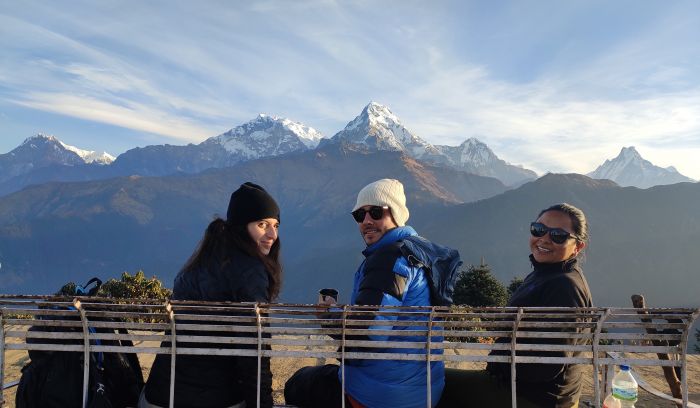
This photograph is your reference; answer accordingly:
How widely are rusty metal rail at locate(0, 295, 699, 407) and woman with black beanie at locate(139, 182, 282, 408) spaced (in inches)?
6.8

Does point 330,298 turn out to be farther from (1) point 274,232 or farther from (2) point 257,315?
(2) point 257,315

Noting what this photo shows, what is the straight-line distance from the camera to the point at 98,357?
3117 millimetres

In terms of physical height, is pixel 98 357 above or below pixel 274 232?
below

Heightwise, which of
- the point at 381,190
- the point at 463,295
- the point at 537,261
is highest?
the point at 381,190

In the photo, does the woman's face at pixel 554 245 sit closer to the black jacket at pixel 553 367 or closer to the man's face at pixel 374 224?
the black jacket at pixel 553 367

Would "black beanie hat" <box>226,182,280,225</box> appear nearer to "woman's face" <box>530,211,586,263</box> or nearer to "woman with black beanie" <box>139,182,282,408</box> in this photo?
"woman with black beanie" <box>139,182,282,408</box>

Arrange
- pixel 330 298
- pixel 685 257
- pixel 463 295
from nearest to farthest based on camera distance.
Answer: pixel 330 298
pixel 463 295
pixel 685 257

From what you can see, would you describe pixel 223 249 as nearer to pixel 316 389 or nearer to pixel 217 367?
pixel 217 367

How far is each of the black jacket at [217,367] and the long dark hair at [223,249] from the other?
0.13 ft

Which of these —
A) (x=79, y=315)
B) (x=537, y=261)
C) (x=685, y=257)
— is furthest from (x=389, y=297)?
(x=685, y=257)

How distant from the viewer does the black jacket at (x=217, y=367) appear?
2953 millimetres

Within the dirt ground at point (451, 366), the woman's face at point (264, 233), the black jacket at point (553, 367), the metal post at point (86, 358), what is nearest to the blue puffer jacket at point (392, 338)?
the black jacket at point (553, 367)

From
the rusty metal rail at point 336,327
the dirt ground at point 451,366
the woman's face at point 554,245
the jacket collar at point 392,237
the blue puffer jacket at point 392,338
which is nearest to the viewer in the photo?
the rusty metal rail at point 336,327

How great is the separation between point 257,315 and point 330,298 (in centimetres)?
97
